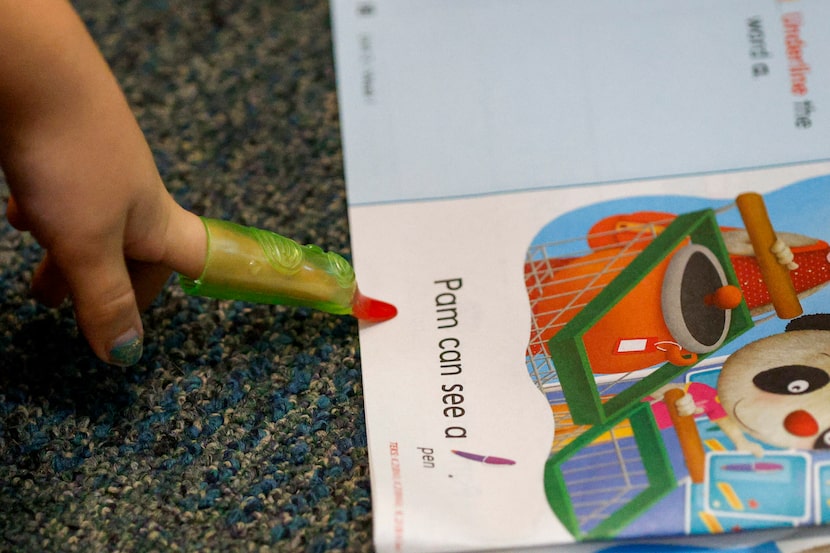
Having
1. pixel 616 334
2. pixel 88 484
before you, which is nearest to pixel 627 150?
pixel 616 334

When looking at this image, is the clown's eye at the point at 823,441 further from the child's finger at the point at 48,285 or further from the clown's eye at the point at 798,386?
the child's finger at the point at 48,285

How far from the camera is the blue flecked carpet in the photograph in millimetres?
414

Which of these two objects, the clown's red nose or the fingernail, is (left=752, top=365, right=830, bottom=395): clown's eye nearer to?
the clown's red nose

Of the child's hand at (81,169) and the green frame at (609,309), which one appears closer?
the child's hand at (81,169)

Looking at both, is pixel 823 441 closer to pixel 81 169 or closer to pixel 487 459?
pixel 487 459

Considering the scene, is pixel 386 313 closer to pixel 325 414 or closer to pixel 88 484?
pixel 325 414

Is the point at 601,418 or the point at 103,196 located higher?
the point at 103,196

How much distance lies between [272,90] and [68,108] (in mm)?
267

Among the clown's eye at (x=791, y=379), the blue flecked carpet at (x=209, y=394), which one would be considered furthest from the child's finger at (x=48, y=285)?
the clown's eye at (x=791, y=379)

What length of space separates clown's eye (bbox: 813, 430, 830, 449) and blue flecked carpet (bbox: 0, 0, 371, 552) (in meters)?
0.22

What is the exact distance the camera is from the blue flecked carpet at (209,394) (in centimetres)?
41

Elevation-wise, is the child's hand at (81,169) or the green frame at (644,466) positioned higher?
the child's hand at (81,169)

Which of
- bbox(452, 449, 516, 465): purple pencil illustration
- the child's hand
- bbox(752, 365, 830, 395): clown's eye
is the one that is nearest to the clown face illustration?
bbox(752, 365, 830, 395): clown's eye

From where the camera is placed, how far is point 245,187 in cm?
55
